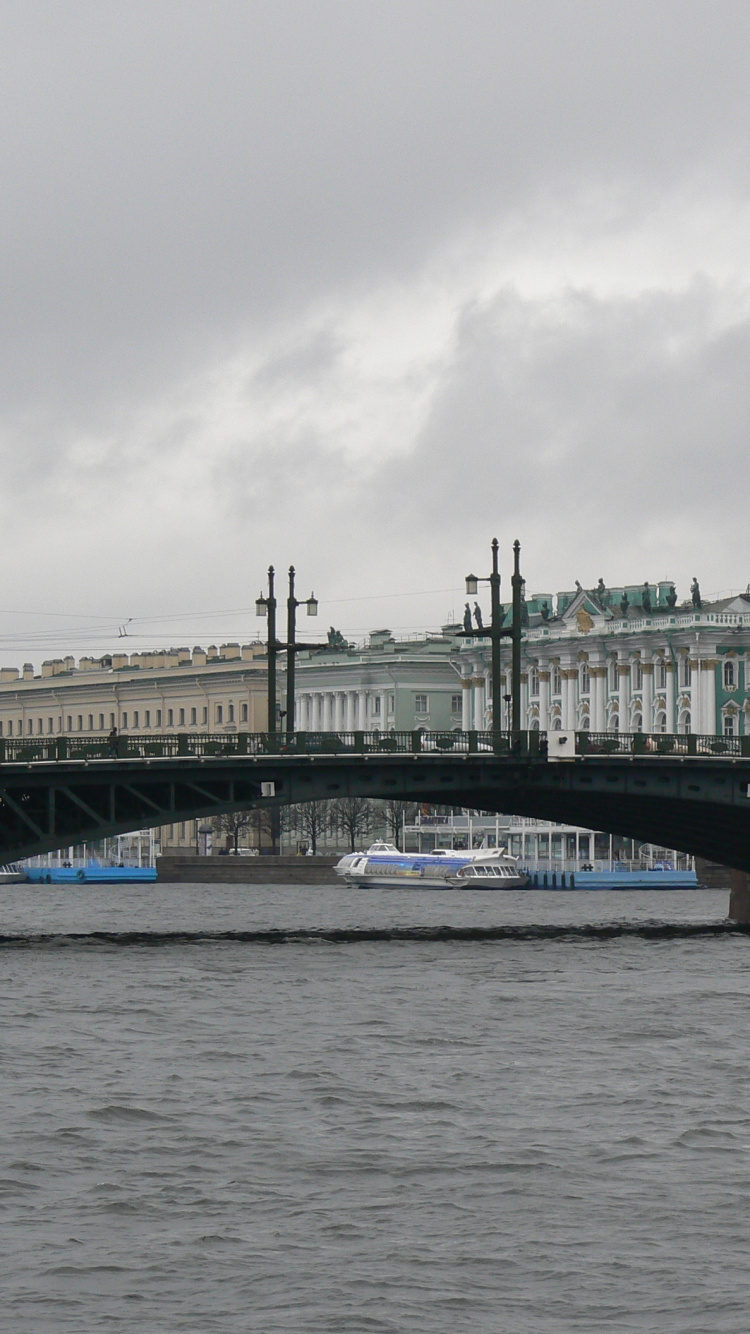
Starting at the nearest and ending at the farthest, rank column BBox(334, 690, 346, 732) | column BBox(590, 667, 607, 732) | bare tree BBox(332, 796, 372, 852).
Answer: column BBox(590, 667, 607, 732), bare tree BBox(332, 796, 372, 852), column BBox(334, 690, 346, 732)

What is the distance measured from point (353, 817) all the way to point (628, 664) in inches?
691

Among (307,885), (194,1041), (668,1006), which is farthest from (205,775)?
(307,885)

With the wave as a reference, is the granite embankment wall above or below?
below

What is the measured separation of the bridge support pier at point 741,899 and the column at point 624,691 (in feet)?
186

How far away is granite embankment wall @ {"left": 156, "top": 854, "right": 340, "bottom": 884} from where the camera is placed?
11162cm

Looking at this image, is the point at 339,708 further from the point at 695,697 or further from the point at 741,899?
the point at 741,899

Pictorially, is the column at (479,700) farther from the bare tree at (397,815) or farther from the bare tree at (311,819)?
the bare tree at (311,819)

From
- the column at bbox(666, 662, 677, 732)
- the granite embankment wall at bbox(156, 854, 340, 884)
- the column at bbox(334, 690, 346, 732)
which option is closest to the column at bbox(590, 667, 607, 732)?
the column at bbox(666, 662, 677, 732)

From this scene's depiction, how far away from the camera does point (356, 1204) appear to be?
63.5ft

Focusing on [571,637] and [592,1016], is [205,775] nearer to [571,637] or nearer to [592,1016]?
[592,1016]

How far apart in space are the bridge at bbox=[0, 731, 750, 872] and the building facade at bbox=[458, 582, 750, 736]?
57844 mm

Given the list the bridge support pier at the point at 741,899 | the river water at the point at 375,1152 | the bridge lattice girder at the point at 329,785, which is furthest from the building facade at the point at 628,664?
the river water at the point at 375,1152

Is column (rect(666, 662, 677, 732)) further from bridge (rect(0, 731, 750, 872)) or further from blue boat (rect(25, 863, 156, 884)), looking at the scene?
bridge (rect(0, 731, 750, 872))

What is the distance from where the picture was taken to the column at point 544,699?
132m
